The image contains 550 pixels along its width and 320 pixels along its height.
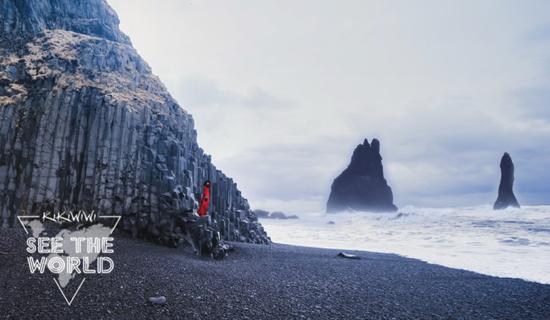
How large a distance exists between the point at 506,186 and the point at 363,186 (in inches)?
2081

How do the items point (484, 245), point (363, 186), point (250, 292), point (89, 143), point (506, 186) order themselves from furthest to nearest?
point (363, 186)
point (506, 186)
point (484, 245)
point (89, 143)
point (250, 292)

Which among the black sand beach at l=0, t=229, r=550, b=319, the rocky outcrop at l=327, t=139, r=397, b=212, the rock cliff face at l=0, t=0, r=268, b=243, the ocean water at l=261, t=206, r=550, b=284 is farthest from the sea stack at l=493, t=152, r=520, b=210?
the black sand beach at l=0, t=229, r=550, b=319

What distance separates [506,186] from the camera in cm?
7031

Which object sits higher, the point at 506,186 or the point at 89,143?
the point at 506,186

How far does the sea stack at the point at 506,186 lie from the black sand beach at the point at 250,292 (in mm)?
68466

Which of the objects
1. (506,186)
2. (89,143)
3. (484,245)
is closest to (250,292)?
(89,143)

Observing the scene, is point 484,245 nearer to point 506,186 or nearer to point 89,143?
point 89,143

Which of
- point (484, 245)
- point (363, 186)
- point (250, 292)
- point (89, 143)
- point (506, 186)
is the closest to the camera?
point (250, 292)

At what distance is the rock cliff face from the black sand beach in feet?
13.8

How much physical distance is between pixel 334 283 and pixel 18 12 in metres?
34.5

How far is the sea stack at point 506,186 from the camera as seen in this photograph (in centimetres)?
6988

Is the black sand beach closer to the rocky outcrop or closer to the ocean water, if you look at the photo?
the ocean water

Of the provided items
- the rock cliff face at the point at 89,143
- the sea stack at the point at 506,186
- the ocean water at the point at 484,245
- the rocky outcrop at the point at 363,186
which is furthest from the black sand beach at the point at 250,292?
the rocky outcrop at the point at 363,186

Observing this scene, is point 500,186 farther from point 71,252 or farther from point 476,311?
point 71,252
